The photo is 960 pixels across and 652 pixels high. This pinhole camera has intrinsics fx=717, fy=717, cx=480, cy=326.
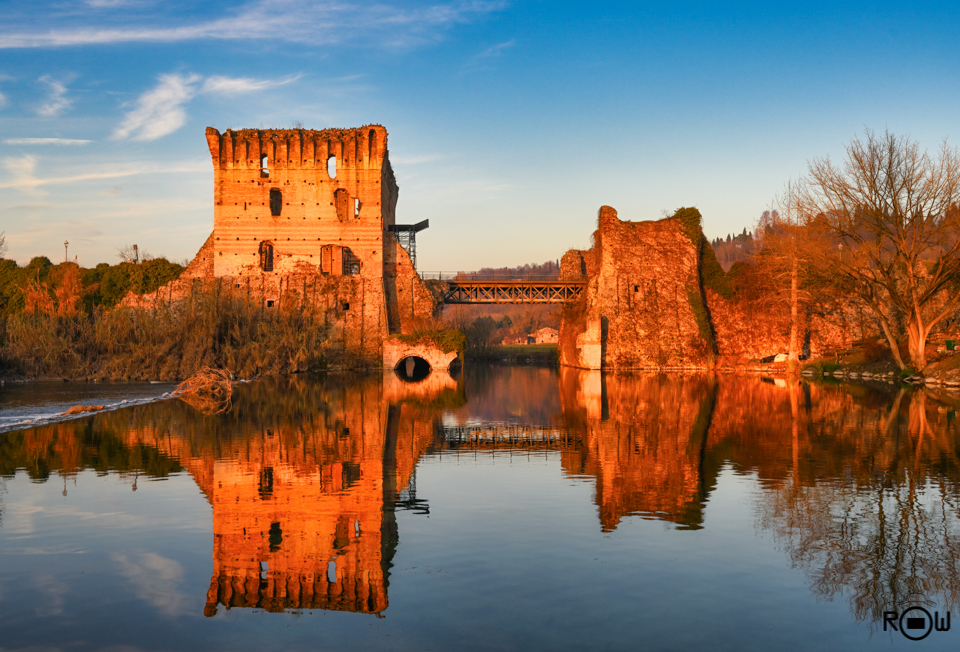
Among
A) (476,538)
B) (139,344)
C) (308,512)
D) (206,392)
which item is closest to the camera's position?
(476,538)

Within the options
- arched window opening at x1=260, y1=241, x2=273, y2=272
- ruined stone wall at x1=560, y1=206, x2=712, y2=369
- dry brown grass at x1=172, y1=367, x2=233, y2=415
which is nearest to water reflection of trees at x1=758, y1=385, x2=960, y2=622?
dry brown grass at x1=172, y1=367, x2=233, y2=415

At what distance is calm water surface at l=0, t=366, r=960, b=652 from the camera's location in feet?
15.7

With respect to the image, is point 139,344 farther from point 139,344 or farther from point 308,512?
point 308,512

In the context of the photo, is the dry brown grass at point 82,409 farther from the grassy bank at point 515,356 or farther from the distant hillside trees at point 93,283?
the grassy bank at point 515,356

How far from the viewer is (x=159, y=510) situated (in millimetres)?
7879

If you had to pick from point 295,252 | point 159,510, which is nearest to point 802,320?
point 295,252

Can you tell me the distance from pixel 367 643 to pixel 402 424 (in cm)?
1094

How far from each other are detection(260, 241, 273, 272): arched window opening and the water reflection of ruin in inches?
879

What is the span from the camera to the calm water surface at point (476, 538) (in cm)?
479

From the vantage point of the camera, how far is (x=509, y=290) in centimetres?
4669

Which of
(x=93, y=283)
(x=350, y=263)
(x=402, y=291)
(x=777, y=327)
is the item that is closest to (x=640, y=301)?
(x=777, y=327)

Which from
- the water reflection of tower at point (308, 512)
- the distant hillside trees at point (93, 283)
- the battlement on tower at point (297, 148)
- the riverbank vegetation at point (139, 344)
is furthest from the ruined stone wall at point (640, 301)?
the water reflection of tower at point (308, 512)

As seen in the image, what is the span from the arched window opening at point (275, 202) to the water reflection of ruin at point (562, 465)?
23.3 metres

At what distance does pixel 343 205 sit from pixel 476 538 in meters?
37.2
